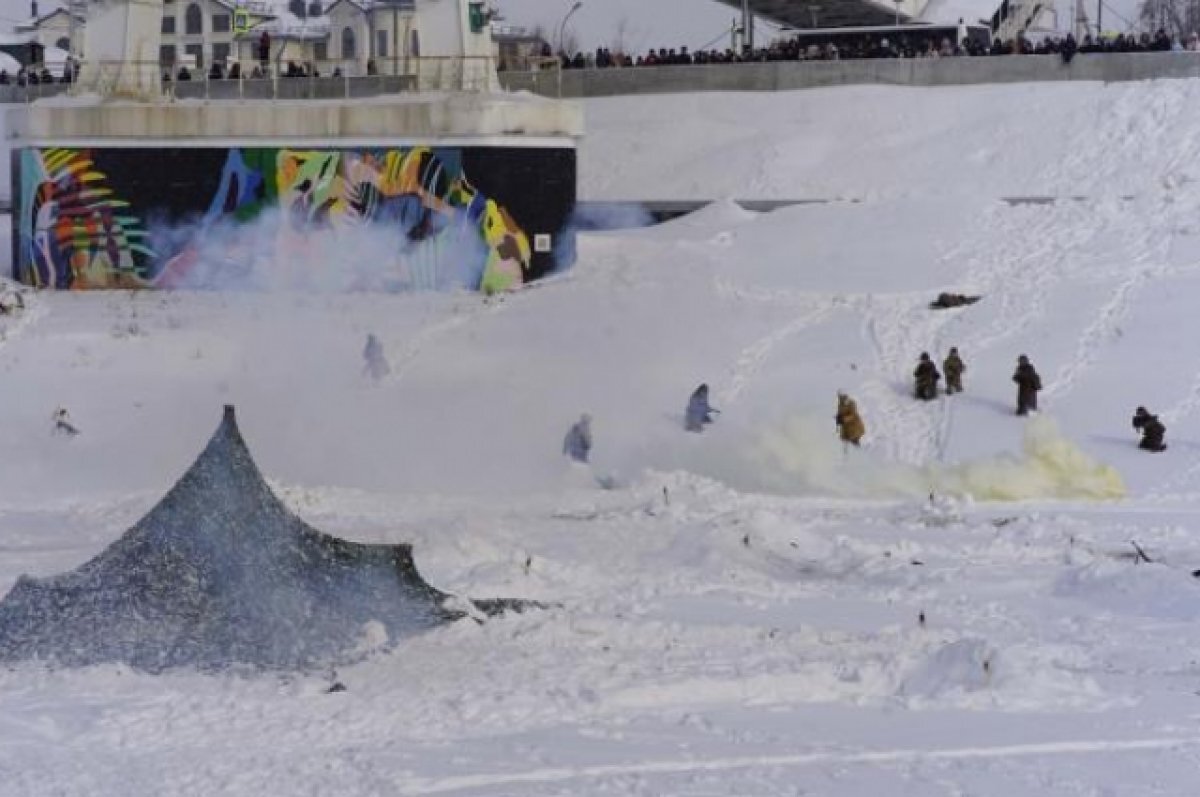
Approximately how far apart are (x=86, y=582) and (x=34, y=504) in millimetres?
8151

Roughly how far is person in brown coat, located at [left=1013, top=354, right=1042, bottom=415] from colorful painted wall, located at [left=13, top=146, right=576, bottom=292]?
10534mm

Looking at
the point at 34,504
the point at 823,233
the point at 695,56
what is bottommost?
the point at 34,504

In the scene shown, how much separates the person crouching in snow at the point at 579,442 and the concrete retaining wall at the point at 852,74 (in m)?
15.6

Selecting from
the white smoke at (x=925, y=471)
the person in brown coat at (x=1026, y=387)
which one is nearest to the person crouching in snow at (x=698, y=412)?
the white smoke at (x=925, y=471)

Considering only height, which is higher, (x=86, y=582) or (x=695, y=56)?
(x=695, y=56)

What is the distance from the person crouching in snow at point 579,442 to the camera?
25.6 meters

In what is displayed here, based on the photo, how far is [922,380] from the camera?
27344mm

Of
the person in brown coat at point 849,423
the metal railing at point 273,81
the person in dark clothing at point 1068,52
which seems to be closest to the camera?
the person in brown coat at point 849,423

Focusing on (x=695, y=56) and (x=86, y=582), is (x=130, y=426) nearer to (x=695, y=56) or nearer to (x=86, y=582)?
(x=86, y=582)

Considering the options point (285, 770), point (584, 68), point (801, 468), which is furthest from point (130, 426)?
point (584, 68)

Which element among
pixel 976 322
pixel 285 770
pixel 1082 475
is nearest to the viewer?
pixel 285 770

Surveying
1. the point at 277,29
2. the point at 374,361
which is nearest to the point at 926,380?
the point at 374,361

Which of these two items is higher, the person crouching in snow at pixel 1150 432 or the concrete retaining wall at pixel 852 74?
the concrete retaining wall at pixel 852 74

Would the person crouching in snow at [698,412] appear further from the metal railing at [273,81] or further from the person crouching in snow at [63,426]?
the metal railing at [273,81]
